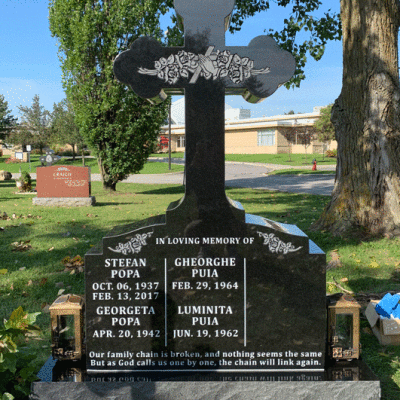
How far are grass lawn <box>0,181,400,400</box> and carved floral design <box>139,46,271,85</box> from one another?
2453mm

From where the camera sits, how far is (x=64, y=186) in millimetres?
13445

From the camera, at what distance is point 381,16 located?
728cm

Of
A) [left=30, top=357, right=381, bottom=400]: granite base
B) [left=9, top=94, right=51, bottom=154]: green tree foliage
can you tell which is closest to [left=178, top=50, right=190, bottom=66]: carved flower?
[left=30, top=357, right=381, bottom=400]: granite base

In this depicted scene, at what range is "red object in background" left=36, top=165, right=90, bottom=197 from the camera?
13375mm

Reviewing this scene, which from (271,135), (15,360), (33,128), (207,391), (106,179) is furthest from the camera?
(271,135)

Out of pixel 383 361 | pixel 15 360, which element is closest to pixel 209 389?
pixel 15 360

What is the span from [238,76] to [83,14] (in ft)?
45.1

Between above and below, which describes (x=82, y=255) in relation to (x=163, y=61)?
below

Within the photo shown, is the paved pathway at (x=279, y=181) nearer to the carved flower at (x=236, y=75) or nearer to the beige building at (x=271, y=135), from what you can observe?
the carved flower at (x=236, y=75)

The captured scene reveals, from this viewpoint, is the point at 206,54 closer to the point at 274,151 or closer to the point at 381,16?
the point at 381,16

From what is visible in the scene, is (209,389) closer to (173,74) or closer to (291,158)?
(173,74)

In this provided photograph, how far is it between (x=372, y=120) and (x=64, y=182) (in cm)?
895

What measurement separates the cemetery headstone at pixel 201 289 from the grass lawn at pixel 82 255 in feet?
2.48

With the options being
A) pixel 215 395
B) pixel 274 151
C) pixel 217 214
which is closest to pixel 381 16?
pixel 217 214
